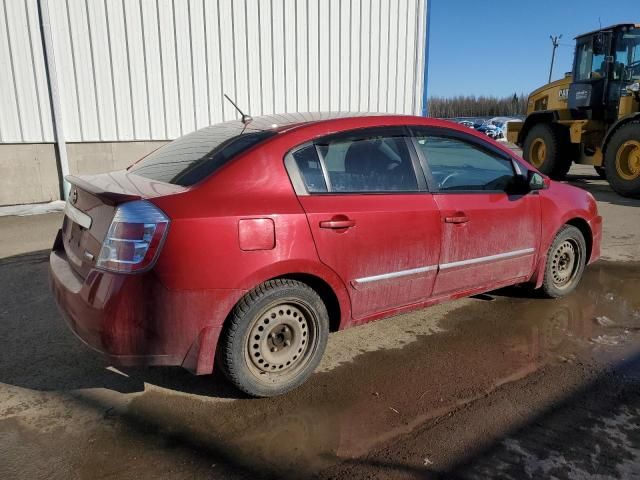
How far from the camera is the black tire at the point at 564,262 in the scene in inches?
162

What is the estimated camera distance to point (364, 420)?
254 centimetres

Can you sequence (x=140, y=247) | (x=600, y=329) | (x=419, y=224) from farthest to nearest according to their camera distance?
1. (x=600, y=329)
2. (x=419, y=224)
3. (x=140, y=247)

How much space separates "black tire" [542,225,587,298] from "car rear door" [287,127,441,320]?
1476 mm

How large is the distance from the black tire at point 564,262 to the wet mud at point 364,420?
2.29ft

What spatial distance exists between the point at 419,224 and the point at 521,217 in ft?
3.59

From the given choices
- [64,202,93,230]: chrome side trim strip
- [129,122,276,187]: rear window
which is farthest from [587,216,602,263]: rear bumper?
[64,202,93,230]: chrome side trim strip

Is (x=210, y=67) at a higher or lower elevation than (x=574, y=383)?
higher

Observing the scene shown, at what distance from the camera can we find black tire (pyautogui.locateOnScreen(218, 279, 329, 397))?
2.54m

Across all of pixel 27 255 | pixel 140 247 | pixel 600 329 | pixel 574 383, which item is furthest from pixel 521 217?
pixel 27 255

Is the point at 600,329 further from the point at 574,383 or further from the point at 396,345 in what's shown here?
the point at 396,345

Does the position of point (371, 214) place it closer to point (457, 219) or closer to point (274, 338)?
point (457, 219)

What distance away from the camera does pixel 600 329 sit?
3693mm

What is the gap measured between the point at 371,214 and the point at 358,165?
356 millimetres

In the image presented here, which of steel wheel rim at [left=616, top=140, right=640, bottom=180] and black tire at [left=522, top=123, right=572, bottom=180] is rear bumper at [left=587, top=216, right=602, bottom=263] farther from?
black tire at [left=522, top=123, right=572, bottom=180]
